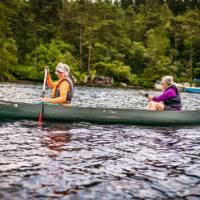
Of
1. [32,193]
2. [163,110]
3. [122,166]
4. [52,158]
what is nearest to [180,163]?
[122,166]

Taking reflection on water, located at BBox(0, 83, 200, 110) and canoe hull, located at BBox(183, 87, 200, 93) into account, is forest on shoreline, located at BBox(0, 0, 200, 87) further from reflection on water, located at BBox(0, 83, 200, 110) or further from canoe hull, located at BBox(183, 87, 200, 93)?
reflection on water, located at BBox(0, 83, 200, 110)

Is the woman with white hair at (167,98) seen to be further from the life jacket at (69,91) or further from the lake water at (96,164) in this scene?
the life jacket at (69,91)

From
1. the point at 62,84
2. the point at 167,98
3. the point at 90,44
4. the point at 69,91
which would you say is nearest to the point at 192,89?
the point at 90,44

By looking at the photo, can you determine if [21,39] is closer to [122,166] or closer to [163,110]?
[163,110]

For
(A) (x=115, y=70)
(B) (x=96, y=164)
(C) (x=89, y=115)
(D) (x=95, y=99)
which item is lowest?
(B) (x=96, y=164)

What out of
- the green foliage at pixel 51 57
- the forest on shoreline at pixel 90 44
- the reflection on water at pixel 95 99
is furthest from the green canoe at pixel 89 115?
the green foliage at pixel 51 57

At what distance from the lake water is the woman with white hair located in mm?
2110

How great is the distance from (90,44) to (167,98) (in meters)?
48.8

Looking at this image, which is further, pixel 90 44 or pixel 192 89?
pixel 90 44

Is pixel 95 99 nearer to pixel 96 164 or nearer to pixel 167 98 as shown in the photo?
pixel 167 98

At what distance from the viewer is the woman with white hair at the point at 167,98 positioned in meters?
13.3

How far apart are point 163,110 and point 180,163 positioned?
525 centimetres

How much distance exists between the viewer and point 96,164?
7414 mm

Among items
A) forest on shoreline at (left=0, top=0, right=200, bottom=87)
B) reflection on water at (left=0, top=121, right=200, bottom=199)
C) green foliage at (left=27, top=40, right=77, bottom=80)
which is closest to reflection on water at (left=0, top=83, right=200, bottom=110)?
reflection on water at (left=0, top=121, right=200, bottom=199)
